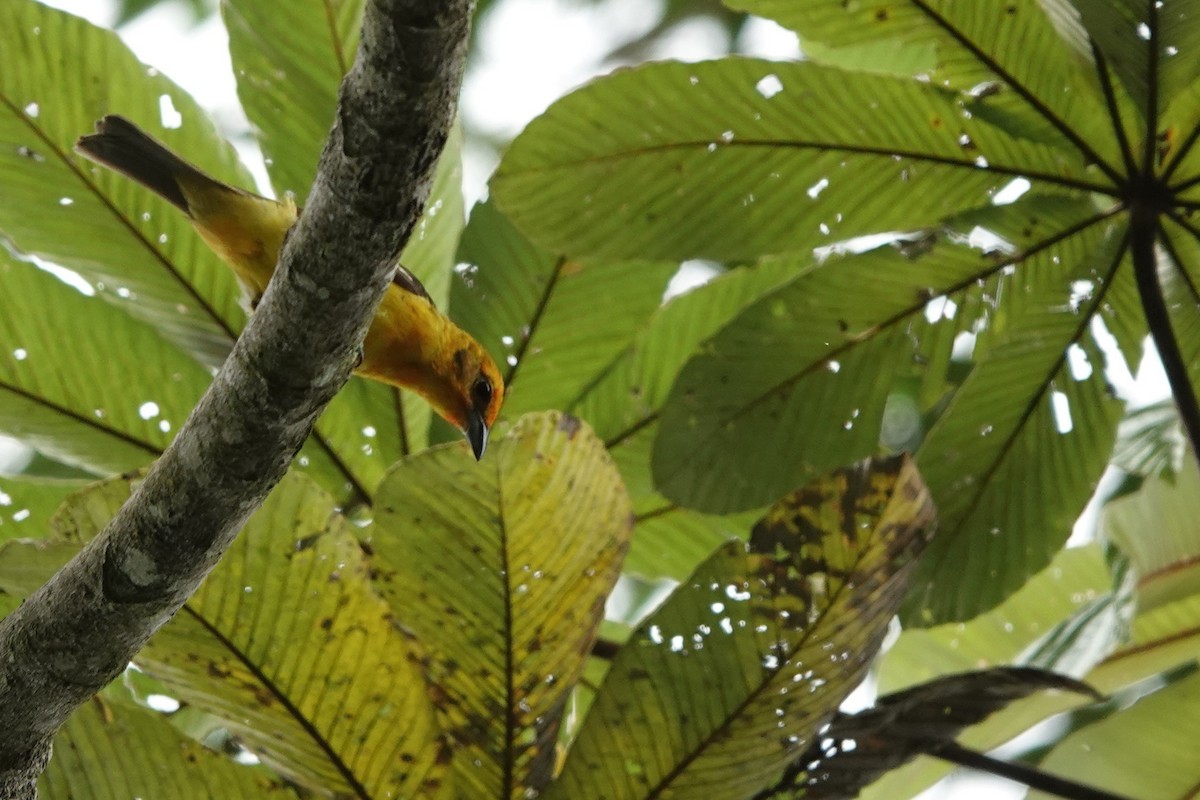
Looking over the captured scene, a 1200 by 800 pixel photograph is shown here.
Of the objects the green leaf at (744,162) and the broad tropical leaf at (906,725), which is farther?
the green leaf at (744,162)

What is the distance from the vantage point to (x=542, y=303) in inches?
108

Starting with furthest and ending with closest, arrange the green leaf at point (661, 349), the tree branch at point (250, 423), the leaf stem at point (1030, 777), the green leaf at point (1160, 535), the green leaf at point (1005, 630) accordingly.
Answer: the green leaf at point (1005, 630), the green leaf at point (661, 349), the green leaf at point (1160, 535), the leaf stem at point (1030, 777), the tree branch at point (250, 423)

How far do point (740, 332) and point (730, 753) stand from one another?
0.86 metres

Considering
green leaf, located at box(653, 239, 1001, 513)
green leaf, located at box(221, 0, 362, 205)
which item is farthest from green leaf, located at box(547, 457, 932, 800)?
green leaf, located at box(221, 0, 362, 205)

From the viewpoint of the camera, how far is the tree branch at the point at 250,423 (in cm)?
138

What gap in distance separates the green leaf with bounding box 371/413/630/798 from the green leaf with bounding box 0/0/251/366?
34.0 inches

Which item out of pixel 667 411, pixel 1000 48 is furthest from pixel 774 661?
pixel 1000 48

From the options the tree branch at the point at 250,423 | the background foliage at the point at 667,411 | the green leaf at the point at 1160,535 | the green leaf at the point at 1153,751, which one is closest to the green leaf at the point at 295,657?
the background foliage at the point at 667,411

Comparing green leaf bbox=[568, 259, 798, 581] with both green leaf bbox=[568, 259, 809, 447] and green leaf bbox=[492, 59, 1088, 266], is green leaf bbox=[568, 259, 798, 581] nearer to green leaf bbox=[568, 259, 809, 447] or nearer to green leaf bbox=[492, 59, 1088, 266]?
green leaf bbox=[568, 259, 809, 447]

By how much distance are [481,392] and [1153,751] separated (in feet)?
5.22

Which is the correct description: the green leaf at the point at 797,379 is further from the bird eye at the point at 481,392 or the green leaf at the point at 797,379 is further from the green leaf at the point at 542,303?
the bird eye at the point at 481,392

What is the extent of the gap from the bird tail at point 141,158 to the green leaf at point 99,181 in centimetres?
4

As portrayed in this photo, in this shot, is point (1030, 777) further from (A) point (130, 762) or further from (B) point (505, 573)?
(A) point (130, 762)

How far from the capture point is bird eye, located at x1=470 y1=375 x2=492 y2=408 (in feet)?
9.62
